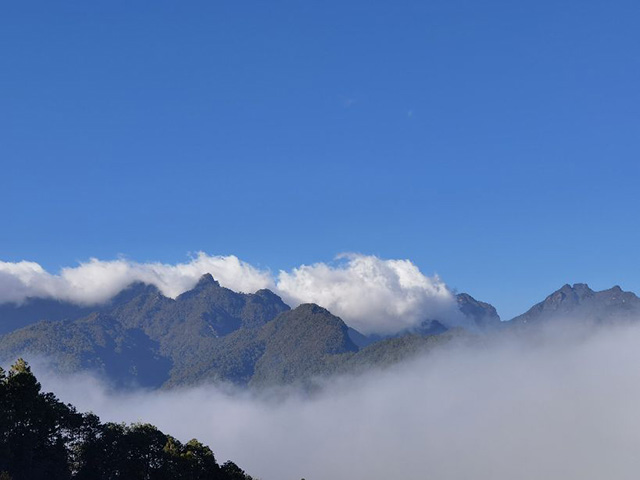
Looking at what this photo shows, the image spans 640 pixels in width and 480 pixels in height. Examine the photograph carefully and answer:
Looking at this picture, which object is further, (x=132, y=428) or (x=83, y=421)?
(x=132, y=428)

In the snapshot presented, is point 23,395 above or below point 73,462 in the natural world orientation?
above

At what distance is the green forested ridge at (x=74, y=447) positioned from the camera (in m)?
Result: 101

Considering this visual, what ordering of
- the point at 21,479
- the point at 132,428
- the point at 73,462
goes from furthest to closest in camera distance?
1. the point at 132,428
2. the point at 73,462
3. the point at 21,479

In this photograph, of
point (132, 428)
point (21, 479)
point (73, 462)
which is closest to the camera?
point (21, 479)

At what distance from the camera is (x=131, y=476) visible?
11912 cm

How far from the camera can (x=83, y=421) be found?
396 ft

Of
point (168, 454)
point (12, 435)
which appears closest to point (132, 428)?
point (168, 454)

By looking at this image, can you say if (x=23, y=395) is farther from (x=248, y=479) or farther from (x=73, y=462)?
(x=248, y=479)

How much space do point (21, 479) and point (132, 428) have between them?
30947mm

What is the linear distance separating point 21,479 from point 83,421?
2159cm

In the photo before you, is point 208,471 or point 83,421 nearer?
point 83,421

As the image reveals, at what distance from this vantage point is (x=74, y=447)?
118125 millimetres

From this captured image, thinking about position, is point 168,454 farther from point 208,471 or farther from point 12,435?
point 12,435

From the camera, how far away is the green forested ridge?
101 meters
